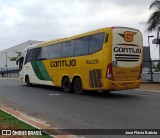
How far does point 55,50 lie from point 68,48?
6.24 ft

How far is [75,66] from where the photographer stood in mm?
20625

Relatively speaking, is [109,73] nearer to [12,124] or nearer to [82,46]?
[82,46]

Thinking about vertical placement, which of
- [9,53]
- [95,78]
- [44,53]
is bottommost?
[95,78]

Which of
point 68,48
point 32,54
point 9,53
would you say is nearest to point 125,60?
point 68,48

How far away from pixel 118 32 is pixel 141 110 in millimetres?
5656

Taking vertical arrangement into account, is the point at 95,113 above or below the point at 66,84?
below

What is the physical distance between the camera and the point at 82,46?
20.1m

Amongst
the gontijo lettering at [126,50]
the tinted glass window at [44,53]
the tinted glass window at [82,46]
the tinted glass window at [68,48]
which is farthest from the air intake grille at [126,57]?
the tinted glass window at [44,53]

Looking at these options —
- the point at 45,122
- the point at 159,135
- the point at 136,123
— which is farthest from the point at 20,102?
the point at 159,135

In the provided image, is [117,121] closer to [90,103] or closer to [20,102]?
[90,103]

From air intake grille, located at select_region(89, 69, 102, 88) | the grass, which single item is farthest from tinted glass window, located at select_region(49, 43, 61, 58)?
the grass

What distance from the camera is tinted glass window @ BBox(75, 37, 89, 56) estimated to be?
1966cm

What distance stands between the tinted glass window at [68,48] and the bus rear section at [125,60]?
371 centimetres

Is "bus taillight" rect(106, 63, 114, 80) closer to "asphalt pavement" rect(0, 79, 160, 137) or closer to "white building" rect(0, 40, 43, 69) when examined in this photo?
"asphalt pavement" rect(0, 79, 160, 137)
